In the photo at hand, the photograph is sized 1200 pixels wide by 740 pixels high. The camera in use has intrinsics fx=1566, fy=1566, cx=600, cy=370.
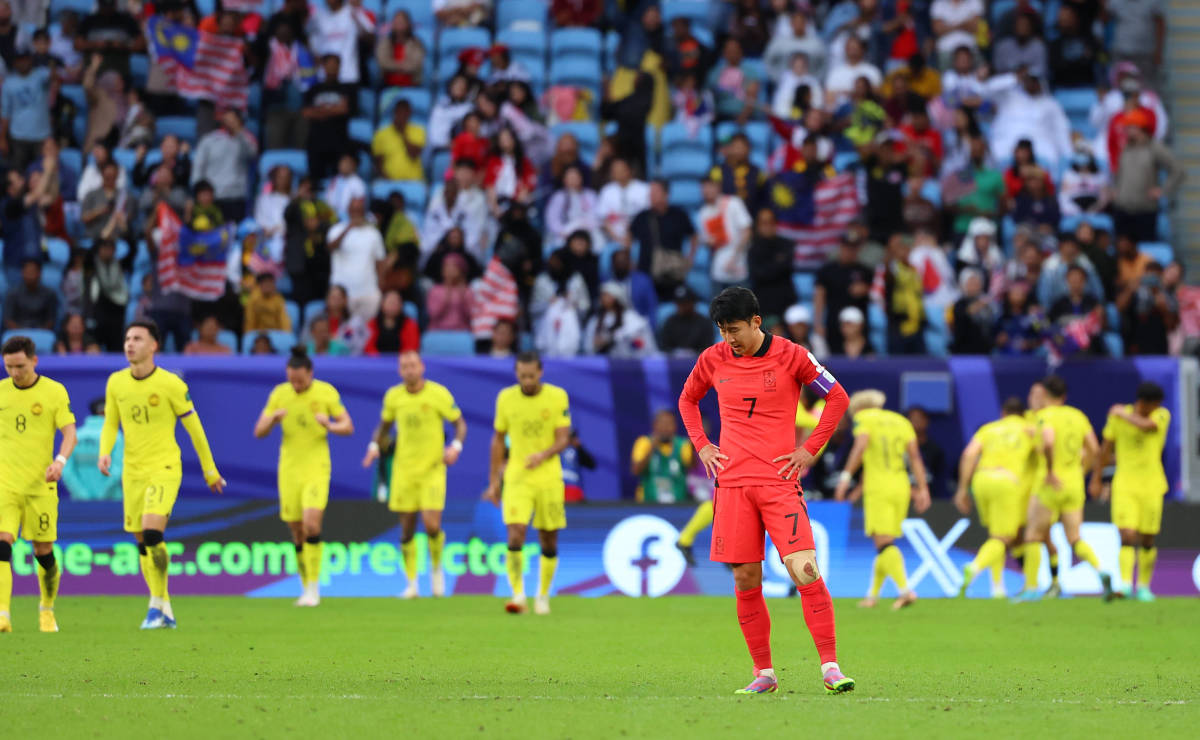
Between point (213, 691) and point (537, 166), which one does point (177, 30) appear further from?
point (213, 691)

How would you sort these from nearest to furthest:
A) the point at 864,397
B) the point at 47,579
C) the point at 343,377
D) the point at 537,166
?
the point at 47,579 → the point at 864,397 → the point at 343,377 → the point at 537,166

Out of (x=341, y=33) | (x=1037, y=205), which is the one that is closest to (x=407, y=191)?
(x=341, y=33)

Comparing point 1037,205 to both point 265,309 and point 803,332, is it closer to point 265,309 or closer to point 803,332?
point 803,332

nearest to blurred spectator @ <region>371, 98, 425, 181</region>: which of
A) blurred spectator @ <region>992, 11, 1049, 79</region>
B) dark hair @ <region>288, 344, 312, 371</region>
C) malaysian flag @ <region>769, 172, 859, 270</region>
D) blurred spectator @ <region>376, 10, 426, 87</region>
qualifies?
blurred spectator @ <region>376, 10, 426, 87</region>

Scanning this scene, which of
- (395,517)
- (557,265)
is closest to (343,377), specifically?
(395,517)

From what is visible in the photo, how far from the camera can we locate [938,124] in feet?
75.9

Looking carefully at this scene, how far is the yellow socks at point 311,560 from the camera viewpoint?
1617 centimetres

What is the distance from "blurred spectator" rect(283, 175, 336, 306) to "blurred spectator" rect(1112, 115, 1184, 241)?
11.0 m

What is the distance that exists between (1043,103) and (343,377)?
38.0 ft

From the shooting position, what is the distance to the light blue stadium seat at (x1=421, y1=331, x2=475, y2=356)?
765 inches

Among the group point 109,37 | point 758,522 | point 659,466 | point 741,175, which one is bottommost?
point 659,466

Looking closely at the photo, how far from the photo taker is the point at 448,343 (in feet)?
63.9

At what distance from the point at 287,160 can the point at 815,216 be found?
299 inches

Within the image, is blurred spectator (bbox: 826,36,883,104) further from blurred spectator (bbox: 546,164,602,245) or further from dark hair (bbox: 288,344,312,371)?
dark hair (bbox: 288,344,312,371)
